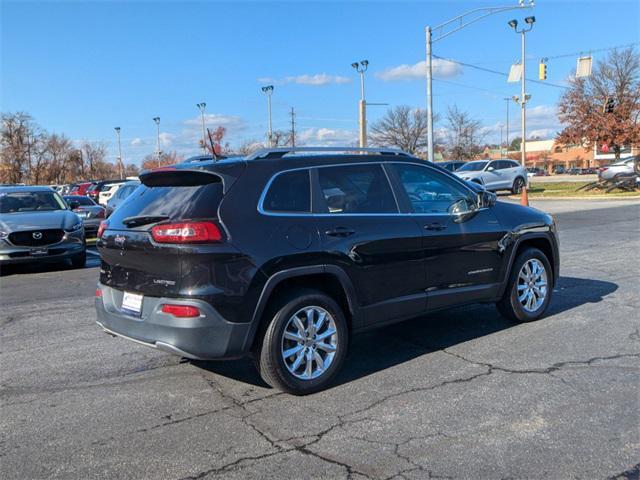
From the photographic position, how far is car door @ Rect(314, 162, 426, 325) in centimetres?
444

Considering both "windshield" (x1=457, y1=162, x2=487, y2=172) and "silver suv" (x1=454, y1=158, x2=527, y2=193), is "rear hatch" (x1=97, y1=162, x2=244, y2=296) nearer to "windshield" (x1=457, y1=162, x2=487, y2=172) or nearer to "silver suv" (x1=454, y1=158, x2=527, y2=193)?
"silver suv" (x1=454, y1=158, x2=527, y2=193)

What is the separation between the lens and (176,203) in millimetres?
4109

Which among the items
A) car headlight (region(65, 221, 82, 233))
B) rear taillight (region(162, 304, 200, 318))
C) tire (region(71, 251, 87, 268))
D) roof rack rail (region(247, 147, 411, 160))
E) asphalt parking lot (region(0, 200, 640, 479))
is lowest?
asphalt parking lot (region(0, 200, 640, 479))

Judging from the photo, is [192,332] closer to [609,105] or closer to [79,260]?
[79,260]

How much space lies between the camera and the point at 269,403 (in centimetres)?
413

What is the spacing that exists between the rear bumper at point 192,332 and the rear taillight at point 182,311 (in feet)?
0.07

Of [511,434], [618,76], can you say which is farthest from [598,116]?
[511,434]

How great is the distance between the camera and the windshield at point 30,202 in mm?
11414

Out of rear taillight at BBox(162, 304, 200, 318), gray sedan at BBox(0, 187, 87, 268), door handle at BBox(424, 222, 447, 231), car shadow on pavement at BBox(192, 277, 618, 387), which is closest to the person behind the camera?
rear taillight at BBox(162, 304, 200, 318)

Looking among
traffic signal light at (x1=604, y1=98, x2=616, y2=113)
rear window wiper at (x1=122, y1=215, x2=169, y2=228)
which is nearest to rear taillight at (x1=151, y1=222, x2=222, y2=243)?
rear window wiper at (x1=122, y1=215, x2=169, y2=228)

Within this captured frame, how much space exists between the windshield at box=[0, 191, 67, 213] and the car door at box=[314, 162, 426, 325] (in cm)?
907

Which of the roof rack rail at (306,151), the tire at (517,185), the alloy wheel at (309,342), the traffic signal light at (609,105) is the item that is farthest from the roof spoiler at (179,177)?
the traffic signal light at (609,105)

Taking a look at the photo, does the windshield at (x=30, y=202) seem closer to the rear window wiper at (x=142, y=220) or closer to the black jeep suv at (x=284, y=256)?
the black jeep suv at (x=284, y=256)

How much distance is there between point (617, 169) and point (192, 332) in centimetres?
2973
